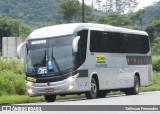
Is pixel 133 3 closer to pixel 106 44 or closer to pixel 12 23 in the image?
pixel 12 23

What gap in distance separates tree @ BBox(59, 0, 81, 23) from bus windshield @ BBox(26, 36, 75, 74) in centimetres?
7062

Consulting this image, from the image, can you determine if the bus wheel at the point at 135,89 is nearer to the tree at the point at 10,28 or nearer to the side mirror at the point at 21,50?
the side mirror at the point at 21,50

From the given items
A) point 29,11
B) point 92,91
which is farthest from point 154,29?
point 92,91

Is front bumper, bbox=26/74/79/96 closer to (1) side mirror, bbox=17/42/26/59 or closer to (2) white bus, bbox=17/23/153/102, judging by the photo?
(2) white bus, bbox=17/23/153/102

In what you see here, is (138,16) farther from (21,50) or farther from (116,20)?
(21,50)

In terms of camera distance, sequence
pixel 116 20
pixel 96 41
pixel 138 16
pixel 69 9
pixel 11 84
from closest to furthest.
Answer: pixel 96 41, pixel 11 84, pixel 69 9, pixel 116 20, pixel 138 16

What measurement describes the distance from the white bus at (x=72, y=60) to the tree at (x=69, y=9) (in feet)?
218

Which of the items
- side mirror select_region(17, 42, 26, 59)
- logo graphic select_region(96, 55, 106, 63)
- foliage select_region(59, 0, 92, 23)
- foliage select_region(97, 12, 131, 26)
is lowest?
logo graphic select_region(96, 55, 106, 63)

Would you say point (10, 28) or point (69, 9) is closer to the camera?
→ point (69, 9)

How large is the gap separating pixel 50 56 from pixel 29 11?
103807mm

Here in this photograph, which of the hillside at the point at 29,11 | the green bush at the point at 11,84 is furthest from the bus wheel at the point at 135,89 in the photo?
the hillside at the point at 29,11

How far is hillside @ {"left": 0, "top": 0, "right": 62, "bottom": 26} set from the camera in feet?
410

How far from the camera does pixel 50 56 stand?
2306 centimetres

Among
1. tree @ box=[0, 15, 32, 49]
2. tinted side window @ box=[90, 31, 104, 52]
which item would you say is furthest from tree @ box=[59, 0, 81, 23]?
tinted side window @ box=[90, 31, 104, 52]
